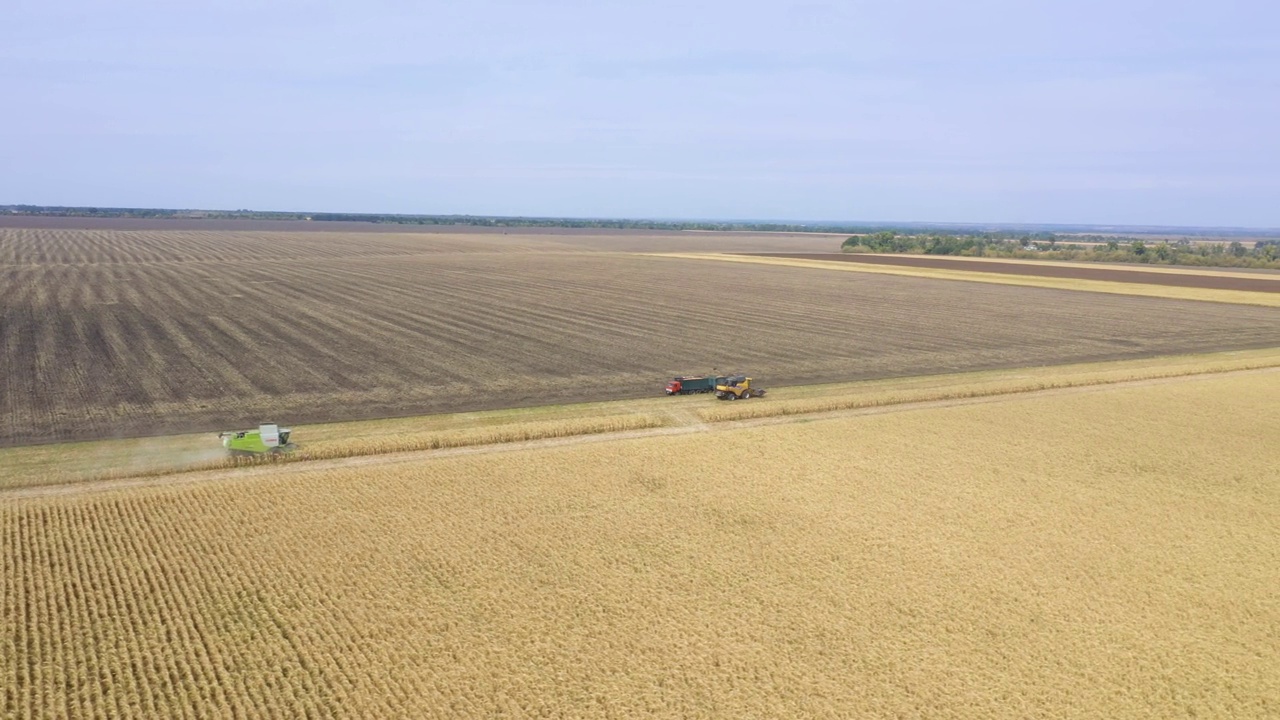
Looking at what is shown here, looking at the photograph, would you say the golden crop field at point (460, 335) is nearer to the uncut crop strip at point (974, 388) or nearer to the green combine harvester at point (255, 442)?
the uncut crop strip at point (974, 388)

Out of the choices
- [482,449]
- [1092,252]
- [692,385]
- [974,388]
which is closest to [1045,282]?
[1092,252]

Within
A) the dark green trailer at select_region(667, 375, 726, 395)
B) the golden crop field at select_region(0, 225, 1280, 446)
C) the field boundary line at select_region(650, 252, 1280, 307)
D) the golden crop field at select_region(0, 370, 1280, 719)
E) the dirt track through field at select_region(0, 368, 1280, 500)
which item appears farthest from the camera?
the field boundary line at select_region(650, 252, 1280, 307)

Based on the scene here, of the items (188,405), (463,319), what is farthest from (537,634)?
(463,319)

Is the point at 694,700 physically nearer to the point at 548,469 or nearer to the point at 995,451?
the point at 548,469

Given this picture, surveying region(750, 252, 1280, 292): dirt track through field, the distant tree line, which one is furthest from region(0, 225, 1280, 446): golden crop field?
the distant tree line

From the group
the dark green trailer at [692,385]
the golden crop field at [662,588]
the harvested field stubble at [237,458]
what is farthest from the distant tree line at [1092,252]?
the harvested field stubble at [237,458]

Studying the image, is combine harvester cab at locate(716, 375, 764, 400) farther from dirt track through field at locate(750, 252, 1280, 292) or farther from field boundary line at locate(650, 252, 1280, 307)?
dirt track through field at locate(750, 252, 1280, 292)
